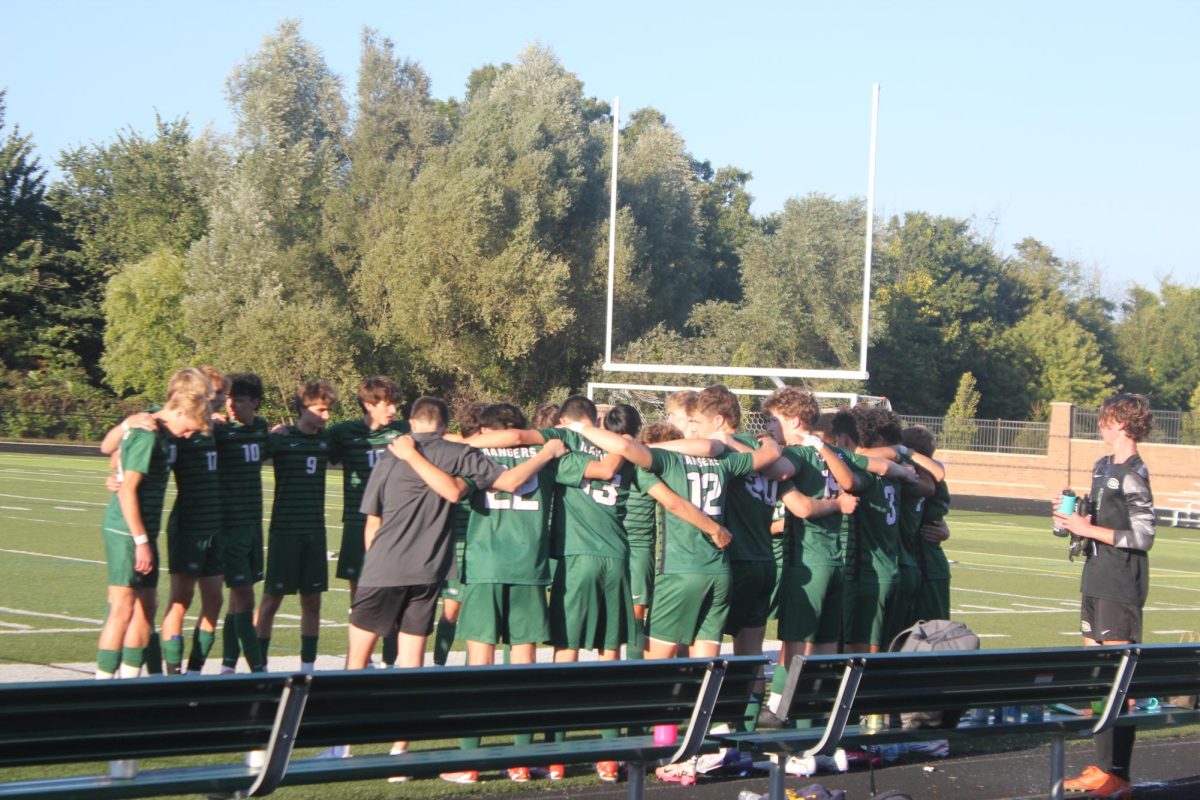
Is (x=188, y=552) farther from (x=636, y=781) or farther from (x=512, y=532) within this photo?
(x=636, y=781)

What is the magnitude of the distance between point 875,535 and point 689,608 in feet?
4.75

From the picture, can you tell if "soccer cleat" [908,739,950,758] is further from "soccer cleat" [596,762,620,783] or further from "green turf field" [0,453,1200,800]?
"soccer cleat" [596,762,620,783]


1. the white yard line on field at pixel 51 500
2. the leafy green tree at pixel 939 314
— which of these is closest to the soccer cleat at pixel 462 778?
the white yard line on field at pixel 51 500

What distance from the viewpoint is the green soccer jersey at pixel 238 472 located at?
7.68 m

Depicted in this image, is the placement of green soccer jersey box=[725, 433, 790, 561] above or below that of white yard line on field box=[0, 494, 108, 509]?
above

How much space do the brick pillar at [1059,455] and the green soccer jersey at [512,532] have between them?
34222 millimetres

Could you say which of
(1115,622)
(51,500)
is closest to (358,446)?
(1115,622)

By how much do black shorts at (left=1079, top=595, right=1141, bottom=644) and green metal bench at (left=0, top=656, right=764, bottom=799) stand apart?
8.89ft

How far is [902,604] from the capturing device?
775cm

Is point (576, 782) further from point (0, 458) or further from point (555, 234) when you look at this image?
point (555, 234)

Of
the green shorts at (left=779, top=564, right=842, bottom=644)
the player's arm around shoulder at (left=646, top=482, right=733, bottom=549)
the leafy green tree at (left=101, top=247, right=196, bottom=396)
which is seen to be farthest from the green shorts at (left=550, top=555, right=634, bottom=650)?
the leafy green tree at (left=101, top=247, right=196, bottom=396)

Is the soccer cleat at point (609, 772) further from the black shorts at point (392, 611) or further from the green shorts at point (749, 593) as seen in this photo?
the black shorts at point (392, 611)

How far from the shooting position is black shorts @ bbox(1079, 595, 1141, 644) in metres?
6.70

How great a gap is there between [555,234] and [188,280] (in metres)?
11.8
